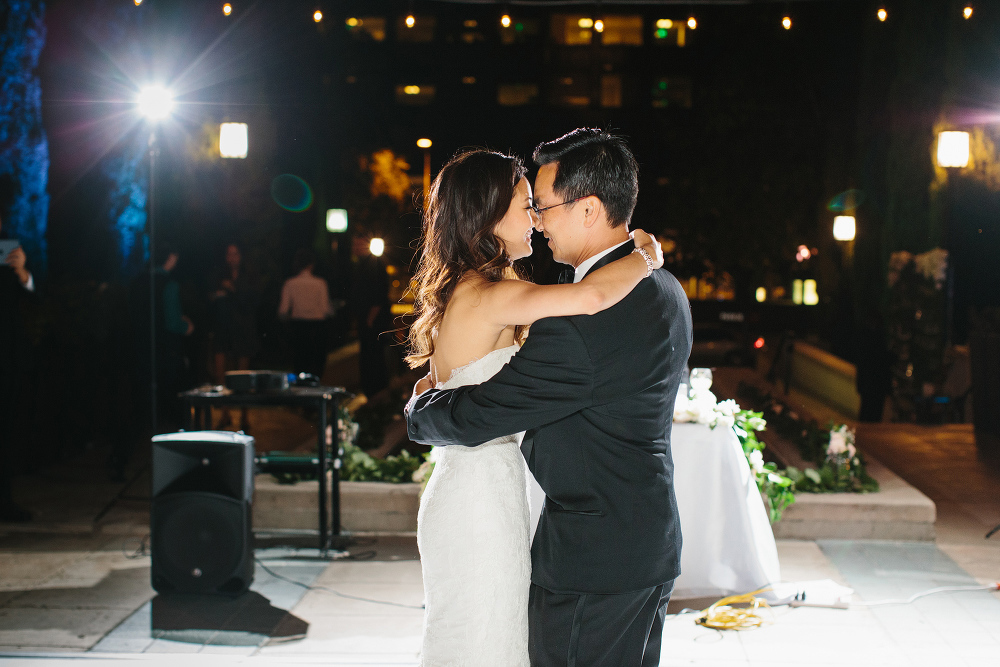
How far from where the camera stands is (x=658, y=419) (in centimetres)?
184

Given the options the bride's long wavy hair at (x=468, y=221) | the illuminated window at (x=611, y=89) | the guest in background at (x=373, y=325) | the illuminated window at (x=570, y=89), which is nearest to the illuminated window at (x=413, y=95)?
the illuminated window at (x=570, y=89)

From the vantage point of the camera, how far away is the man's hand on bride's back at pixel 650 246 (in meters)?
2.05

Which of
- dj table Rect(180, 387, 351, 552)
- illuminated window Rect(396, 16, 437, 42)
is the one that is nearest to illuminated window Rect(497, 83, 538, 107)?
illuminated window Rect(396, 16, 437, 42)

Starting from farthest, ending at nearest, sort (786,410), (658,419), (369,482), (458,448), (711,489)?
(786,410)
(369,482)
(711,489)
(458,448)
(658,419)

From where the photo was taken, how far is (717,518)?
436cm

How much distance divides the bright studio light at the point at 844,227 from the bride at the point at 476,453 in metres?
12.2

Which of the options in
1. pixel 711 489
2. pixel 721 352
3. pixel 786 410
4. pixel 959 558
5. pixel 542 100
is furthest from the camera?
pixel 542 100

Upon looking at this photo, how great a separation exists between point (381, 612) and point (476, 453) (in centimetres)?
248

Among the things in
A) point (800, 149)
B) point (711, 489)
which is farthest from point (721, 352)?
point (711, 489)

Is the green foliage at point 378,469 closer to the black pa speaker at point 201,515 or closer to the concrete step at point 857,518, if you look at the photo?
the black pa speaker at point 201,515

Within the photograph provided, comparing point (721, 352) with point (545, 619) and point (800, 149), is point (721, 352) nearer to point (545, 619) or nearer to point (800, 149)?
point (800, 149)

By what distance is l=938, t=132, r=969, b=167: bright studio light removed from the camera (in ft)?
32.3

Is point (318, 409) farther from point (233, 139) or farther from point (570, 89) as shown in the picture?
point (570, 89)

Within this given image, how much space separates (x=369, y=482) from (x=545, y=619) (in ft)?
13.1
